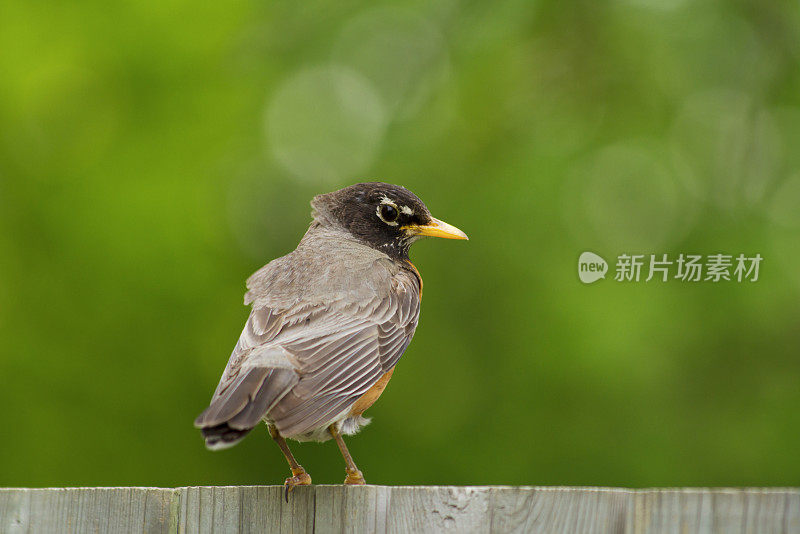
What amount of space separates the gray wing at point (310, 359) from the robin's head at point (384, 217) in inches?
23.8

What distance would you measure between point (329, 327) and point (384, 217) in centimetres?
159

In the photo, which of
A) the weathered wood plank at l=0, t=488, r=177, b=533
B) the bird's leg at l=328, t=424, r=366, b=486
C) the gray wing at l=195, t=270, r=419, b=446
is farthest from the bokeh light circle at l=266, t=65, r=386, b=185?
the weathered wood plank at l=0, t=488, r=177, b=533

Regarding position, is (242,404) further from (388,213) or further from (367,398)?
(388,213)

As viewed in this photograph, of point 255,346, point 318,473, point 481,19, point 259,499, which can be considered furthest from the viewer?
point 481,19

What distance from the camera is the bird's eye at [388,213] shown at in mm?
6086

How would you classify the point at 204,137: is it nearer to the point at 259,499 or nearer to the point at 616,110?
the point at 616,110

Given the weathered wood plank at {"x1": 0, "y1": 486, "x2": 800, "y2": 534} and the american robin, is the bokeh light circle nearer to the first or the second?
the american robin

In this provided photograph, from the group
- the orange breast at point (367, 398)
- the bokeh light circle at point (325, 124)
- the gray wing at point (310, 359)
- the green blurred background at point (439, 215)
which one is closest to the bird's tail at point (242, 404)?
the gray wing at point (310, 359)

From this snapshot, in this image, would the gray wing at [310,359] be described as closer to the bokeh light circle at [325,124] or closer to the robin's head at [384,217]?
the robin's head at [384,217]

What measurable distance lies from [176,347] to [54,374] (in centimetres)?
115

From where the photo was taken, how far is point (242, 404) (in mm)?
3494

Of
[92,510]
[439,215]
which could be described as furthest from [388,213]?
[439,215]

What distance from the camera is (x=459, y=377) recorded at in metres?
9.57

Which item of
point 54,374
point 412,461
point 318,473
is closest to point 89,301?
point 54,374
